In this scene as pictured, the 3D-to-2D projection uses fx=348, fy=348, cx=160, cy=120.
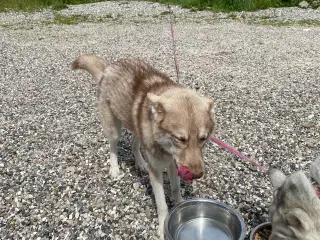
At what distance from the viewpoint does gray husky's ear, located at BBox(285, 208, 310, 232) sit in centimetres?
248

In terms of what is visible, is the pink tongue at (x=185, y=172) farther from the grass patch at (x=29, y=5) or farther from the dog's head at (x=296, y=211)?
the grass patch at (x=29, y=5)

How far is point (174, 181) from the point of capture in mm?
4625

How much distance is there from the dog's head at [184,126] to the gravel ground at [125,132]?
1.38 m

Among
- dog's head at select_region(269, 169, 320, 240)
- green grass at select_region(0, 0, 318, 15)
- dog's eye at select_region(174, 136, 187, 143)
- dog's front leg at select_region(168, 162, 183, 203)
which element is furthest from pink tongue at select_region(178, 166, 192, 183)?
green grass at select_region(0, 0, 318, 15)

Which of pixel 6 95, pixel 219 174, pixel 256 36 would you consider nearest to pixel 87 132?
pixel 219 174

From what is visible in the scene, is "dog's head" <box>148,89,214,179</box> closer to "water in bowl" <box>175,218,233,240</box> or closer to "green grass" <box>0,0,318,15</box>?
"water in bowl" <box>175,218,233,240</box>

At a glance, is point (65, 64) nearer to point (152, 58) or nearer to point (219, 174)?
point (152, 58)

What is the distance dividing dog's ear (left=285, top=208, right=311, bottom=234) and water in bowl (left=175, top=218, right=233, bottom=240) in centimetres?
134

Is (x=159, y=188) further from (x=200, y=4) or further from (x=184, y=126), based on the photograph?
(x=200, y=4)

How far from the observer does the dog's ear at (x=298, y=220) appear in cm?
248

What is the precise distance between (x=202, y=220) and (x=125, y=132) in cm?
314

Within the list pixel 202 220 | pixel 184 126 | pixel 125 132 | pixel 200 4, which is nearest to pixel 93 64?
pixel 125 132

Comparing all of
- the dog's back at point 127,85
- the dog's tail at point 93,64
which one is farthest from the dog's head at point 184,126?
the dog's tail at point 93,64

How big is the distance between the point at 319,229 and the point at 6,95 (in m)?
8.45
